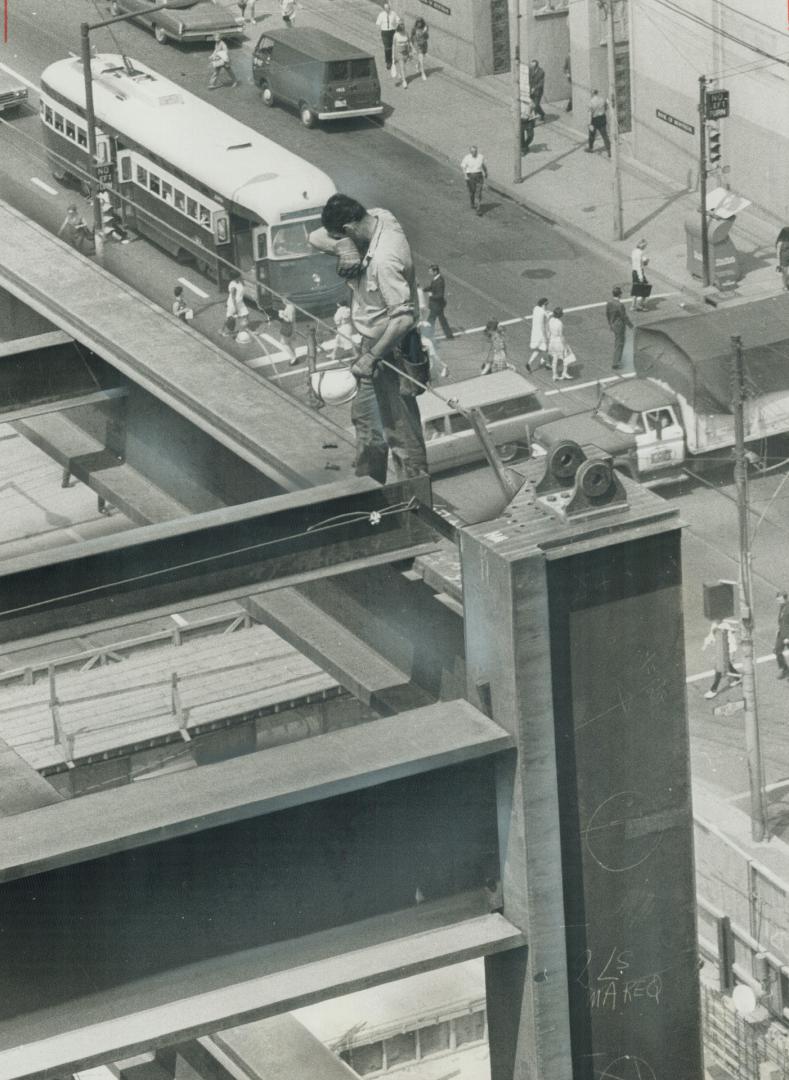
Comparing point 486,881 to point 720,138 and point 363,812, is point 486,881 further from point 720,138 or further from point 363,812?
point 720,138

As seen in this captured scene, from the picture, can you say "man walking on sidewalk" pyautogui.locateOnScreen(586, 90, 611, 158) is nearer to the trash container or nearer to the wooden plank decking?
the trash container

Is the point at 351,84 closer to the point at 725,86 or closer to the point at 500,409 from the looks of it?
the point at 725,86

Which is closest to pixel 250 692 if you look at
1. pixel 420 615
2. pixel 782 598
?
pixel 420 615

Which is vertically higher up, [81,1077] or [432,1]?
[432,1]

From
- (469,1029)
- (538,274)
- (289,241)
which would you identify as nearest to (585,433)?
(289,241)

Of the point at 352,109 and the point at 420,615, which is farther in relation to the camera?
the point at 352,109

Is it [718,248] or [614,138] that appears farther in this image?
[614,138]
